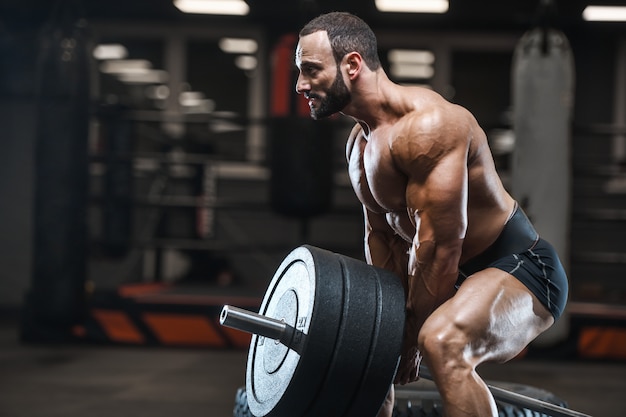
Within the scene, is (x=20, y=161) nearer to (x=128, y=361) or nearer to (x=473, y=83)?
(x=128, y=361)

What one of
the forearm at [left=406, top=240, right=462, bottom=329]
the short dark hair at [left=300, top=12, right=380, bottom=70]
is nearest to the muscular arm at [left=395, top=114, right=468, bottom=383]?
the forearm at [left=406, top=240, right=462, bottom=329]

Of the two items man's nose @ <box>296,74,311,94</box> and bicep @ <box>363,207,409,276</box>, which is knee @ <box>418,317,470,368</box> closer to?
bicep @ <box>363,207,409,276</box>

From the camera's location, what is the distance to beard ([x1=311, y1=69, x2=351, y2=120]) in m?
1.69

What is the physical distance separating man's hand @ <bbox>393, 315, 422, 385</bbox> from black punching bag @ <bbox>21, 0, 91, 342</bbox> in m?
2.96

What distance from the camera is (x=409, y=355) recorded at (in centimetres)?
181

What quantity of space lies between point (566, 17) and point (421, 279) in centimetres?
475

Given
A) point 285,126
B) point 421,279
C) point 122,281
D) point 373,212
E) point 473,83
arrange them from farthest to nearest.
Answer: point 473,83 → point 122,281 → point 285,126 → point 373,212 → point 421,279

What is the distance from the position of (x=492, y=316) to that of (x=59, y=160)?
3271mm

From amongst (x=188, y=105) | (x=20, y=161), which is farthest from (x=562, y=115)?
(x=20, y=161)

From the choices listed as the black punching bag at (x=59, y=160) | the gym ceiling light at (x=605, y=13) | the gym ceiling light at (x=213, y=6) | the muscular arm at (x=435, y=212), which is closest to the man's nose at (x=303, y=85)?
the muscular arm at (x=435, y=212)

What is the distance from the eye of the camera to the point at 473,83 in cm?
665

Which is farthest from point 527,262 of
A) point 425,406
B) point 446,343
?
point 425,406

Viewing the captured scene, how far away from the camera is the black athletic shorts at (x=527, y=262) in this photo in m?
1.73

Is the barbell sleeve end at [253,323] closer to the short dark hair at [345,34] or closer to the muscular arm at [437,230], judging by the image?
the muscular arm at [437,230]
